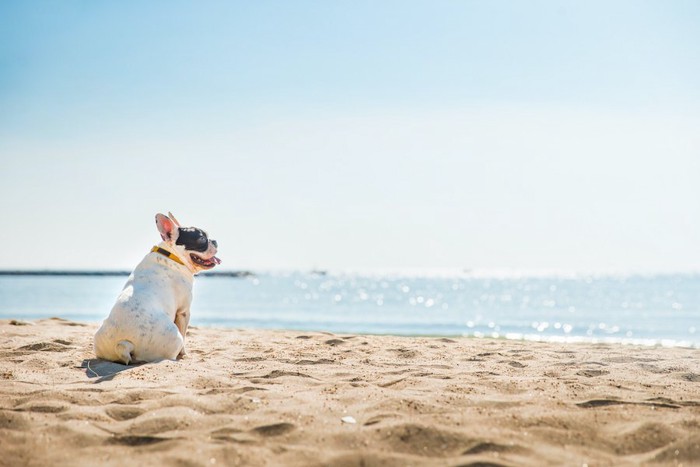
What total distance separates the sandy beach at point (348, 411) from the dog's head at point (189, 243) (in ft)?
3.84

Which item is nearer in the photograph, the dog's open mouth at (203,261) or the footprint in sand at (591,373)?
the footprint in sand at (591,373)

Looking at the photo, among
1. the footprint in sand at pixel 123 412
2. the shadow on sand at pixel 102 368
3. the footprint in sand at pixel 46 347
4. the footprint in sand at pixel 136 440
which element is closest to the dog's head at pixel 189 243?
the shadow on sand at pixel 102 368

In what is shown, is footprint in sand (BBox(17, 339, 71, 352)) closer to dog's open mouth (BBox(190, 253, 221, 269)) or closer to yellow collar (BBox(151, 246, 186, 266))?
yellow collar (BBox(151, 246, 186, 266))

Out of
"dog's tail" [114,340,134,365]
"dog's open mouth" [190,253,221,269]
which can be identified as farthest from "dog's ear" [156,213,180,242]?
"dog's tail" [114,340,134,365]

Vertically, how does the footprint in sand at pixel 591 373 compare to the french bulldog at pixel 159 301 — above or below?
below

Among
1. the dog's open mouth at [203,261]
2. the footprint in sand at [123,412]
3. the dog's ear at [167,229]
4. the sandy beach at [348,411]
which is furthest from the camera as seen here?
the dog's open mouth at [203,261]

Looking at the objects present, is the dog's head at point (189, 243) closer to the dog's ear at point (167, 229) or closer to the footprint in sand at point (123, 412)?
the dog's ear at point (167, 229)

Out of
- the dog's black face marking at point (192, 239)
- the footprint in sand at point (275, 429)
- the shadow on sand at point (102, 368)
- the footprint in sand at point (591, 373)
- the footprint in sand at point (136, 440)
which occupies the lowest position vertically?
the shadow on sand at point (102, 368)

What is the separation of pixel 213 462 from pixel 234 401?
1157mm

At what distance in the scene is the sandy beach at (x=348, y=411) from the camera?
3.33 m

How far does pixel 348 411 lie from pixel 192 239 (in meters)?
3.59

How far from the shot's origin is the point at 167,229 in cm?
701

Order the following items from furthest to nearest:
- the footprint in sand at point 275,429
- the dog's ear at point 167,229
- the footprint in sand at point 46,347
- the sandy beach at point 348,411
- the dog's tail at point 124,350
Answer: the footprint in sand at point 46,347 → the dog's ear at point 167,229 → the dog's tail at point 124,350 → the footprint in sand at point 275,429 → the sandy beach at point 348,411

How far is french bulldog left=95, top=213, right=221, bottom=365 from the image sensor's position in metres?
6.26
